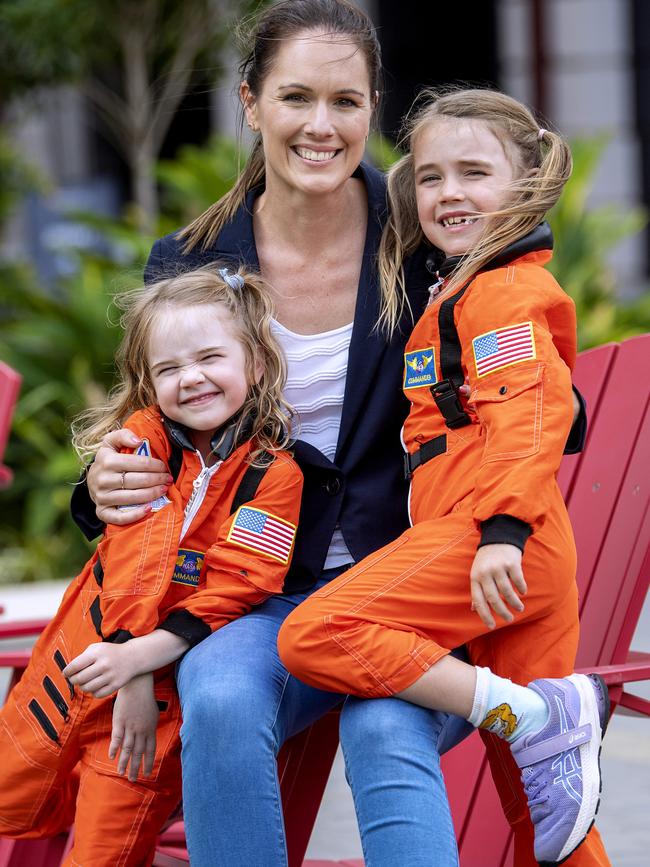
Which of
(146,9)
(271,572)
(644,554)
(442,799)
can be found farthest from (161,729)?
(146,9)

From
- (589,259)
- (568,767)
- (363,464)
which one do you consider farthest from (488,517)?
(589,259)

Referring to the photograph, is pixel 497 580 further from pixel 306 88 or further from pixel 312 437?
pixel 306 88

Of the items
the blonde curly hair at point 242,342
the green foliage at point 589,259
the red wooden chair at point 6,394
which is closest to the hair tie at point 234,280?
the blonde curly hair at point 242,342

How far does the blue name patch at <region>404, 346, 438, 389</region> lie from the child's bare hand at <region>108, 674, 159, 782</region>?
77cm

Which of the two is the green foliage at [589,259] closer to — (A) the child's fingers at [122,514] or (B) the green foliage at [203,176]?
(B) the green foliage at [203,176]

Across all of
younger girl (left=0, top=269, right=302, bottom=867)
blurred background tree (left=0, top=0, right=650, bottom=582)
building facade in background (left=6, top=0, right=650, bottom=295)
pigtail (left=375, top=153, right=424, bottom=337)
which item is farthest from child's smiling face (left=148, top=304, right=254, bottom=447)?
building facade in background (left=6, top=0, right=650, bottom=295)

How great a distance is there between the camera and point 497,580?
7.96ft

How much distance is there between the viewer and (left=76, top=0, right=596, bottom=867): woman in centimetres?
242

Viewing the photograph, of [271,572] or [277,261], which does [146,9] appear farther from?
[271,572]

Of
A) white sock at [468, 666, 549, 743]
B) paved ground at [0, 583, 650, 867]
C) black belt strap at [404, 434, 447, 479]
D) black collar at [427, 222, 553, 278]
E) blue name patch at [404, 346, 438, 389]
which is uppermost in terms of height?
black collar at [427, 222, 553, 278]

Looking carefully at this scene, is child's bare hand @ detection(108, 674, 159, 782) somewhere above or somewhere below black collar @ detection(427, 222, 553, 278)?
below

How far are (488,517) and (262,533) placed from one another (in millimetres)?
512

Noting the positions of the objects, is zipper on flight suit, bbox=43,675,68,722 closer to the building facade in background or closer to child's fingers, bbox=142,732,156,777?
child's fingers, bbox=142,732,156,777

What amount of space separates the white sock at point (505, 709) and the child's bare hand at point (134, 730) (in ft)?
→ 2.05
